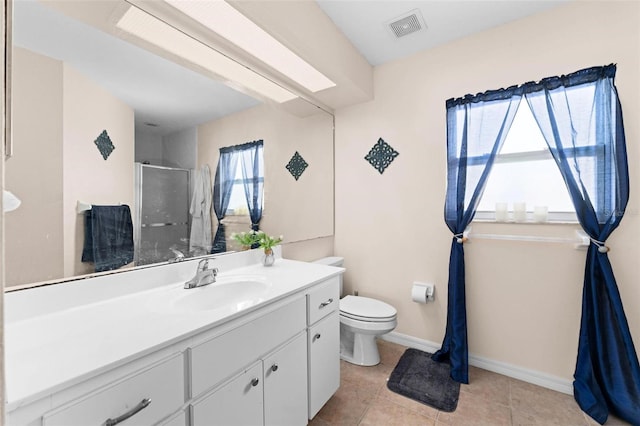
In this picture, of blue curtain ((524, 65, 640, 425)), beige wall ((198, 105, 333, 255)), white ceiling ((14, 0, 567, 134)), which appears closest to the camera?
white ceiling ((14, 0, 567, 134))

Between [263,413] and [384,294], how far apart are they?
154cm

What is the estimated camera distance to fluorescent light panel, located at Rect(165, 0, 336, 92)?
134cm

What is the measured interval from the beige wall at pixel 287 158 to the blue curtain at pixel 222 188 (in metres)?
0.04

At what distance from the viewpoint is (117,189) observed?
120 centimetres

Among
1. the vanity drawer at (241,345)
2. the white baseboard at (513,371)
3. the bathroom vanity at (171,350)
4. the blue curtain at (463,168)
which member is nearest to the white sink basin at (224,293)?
the bathroom vanity at (171,350)

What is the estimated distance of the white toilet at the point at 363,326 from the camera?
1932 millimetres

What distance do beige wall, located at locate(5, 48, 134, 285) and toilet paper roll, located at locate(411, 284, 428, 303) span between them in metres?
2.08

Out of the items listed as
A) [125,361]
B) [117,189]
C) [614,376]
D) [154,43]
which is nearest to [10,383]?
[125,361]

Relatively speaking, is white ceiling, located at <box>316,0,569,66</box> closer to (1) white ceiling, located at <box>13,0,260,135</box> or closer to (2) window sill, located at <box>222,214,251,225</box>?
→ (1) white ceiling, located at <box>13,0,260,135</box>

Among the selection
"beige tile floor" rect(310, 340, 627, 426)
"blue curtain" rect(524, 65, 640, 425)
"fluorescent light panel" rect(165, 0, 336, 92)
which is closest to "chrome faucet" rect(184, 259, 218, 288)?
"beige tile floor" rect(310, 340, 627, 426)

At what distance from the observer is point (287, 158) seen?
2172 millimetres

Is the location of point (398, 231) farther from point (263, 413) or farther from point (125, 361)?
point (125, 361)

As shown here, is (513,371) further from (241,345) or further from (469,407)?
(241,345)

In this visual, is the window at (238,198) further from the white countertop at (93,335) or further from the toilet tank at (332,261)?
the toilet tank at (332,261)
